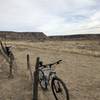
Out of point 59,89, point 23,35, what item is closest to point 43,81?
point 59,89

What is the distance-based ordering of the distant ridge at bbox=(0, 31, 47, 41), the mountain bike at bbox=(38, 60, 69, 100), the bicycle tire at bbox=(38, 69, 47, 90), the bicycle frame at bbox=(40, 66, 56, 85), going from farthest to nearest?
the distant ridge at bbox=(0, 31, 47, 41), the bicycle tire at bbox=(38, 69, 47, 90), the bicycle frame at bbox=(40, 66, 56, 85), the mountain bike at bbox=(38, 60, 69, 100)

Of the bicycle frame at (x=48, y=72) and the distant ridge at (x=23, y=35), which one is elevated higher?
the bicycle frame at (x=48, y=72)

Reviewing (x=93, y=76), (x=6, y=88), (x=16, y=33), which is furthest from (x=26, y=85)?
(x=16, y=33)

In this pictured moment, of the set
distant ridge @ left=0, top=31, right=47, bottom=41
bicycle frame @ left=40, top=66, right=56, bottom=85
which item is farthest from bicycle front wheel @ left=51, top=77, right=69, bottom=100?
distant ridge @ left=0, top=31, right=47, bottom=41

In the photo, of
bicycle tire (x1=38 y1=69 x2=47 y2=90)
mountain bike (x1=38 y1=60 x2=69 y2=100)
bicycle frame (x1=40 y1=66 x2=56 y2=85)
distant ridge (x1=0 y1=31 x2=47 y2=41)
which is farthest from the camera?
distant ridge (x1=0 y1=31 x2=47 y2=41)

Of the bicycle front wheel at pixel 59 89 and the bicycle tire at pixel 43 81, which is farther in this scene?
the bicycle tire at pixel 43 81

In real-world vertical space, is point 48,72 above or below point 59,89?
above

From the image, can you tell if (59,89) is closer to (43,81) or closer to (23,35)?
(43,81)

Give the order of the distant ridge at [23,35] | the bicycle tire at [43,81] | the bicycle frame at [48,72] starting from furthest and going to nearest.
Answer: the distant ridge at [23,35] → the bicycle tire at [43,81] → the bicycle frame at [48,72]

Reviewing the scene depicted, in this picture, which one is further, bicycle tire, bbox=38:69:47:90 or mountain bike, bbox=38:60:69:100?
bicycle tire, bbox=38:69:47:90

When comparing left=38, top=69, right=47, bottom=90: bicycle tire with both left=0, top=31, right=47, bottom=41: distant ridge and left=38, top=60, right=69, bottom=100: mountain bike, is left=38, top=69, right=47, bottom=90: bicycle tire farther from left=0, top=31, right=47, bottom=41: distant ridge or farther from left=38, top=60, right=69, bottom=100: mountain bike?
left=0, top=31, right=47, bottom=41: distant ridge

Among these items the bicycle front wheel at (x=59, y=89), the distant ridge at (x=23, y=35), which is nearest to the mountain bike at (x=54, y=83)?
the bicycle front wheel at (x=59, y=89)

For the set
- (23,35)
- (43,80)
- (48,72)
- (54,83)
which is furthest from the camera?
(23,35)

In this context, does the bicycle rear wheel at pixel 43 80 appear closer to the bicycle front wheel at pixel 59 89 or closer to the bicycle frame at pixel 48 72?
the bicycle frame at pixel 48 72
